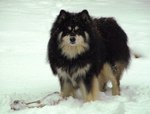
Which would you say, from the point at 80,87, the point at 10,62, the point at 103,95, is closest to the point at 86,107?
the point at 80,87

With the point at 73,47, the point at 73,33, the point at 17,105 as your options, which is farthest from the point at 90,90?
the point at 17,105

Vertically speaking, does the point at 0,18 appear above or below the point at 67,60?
above

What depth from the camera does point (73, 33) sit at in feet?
16.2

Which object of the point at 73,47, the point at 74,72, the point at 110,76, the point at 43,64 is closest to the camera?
the point at 73,47

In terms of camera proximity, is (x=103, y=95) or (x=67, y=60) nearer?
(x=67, y=60)

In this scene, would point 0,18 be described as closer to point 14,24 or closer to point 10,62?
point 14,24

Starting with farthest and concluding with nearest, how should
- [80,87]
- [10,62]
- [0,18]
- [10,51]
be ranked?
[0,18], [10,51], [10,62], [80,87]

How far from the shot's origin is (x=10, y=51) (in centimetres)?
875

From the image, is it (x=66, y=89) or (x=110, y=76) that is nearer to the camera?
(x=66, y=89)

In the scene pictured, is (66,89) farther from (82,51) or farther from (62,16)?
(62,16)

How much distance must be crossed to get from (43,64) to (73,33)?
9.74ft

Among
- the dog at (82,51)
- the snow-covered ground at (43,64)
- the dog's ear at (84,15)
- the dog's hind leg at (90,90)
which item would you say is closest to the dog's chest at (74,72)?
the dog at (82,51)

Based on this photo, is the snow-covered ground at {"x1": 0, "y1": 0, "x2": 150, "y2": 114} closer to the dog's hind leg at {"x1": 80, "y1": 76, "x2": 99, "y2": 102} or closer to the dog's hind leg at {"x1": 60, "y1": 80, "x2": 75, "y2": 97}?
the dog's hind leg at {"x1": 80, "y1": 76, "x2": 99, "y2": 102}

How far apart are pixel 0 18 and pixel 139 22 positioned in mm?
4792
